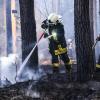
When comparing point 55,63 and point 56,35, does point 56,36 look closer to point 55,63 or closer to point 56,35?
point 56,35

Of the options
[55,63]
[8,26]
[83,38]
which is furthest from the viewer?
[8,26]

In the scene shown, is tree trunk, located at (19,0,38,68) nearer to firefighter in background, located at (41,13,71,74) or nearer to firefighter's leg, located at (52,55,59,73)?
firefighter in background, located at (41,13,71,74)

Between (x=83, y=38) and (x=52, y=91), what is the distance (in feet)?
5.69

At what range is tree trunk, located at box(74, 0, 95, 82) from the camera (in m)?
8.37

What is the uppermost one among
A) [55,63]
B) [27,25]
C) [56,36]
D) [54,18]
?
[54,18]

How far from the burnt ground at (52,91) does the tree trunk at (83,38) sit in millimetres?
513

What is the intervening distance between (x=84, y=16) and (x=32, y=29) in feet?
6.48

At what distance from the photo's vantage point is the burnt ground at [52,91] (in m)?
7.07

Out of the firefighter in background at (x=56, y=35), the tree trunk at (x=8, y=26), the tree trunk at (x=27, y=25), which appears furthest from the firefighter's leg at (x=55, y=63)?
the tree trunk at (x=8, y=26)

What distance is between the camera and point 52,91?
7.41 m

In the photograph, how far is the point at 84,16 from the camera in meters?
8.36

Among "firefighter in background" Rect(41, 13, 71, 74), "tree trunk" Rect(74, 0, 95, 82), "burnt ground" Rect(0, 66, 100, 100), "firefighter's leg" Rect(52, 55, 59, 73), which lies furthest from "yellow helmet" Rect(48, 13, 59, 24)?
"burnt ground" Rect(0, 66, 100, 100)

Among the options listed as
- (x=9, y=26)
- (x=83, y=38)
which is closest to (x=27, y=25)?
(x=83, y=38)

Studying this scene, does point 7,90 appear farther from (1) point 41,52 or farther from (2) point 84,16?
(1) point 41,52
